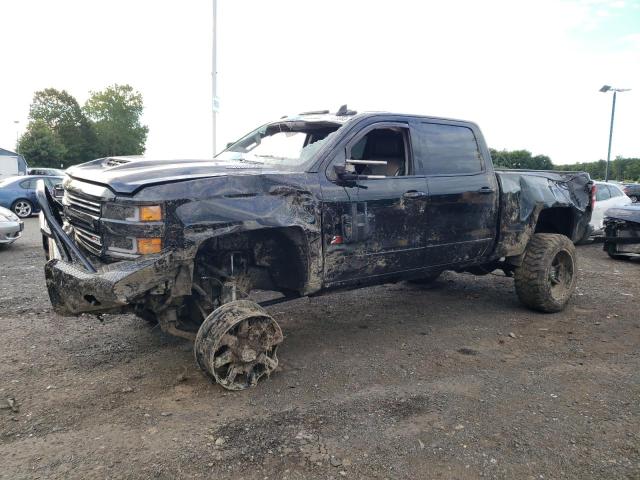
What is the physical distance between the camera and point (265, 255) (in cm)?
413

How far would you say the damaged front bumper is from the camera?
3312 millimetres

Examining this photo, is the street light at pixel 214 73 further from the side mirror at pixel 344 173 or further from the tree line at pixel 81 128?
the tree line at pixel 81 128

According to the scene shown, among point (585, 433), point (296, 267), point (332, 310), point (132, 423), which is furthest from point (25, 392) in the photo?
point (585, 433)

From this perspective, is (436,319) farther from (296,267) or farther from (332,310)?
(296,267)

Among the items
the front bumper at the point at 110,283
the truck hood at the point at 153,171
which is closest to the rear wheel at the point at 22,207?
the truck hood at the point at 153,171

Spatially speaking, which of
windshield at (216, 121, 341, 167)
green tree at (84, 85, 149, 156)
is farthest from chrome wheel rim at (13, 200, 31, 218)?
green tree at (84, 85, 149, 156)

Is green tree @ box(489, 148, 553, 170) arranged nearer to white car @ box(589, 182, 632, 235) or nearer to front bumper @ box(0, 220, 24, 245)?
white car @ box(589, 182, 632, 235)

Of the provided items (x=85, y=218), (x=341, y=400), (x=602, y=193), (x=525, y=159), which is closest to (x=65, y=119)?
(x=525, y=159)

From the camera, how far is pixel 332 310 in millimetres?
5875

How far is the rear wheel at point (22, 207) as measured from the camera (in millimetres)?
15492

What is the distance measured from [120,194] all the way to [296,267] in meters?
1.41

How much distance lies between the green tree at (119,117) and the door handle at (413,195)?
254 feet

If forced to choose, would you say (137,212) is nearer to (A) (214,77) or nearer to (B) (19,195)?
(A) (214,77)

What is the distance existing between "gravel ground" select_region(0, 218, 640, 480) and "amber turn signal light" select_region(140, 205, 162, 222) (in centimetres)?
123
